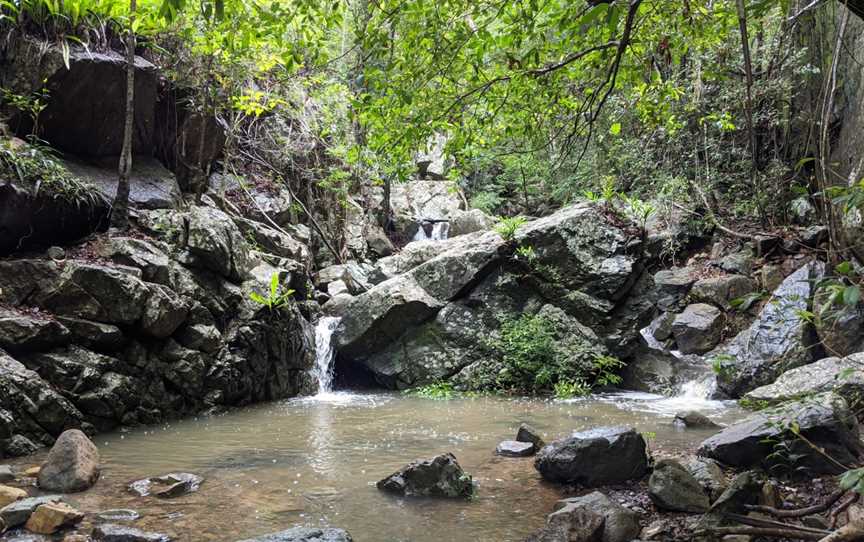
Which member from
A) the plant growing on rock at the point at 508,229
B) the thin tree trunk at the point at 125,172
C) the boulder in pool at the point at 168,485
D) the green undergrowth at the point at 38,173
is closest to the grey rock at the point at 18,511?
the boulder in pool at the point at 168,485

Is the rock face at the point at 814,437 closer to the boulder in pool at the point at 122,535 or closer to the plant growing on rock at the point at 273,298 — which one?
the boulder in pool at the point at 122,535

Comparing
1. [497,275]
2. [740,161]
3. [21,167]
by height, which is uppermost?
[740,161]

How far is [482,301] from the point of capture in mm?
12219

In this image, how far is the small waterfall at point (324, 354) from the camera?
37.9 feet

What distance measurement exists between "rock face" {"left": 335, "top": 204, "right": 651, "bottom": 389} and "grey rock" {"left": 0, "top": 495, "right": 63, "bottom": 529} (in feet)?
24.6

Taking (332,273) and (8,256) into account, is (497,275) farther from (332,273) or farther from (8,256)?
(8,256)

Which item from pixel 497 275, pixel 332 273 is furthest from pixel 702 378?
pixel 332 273

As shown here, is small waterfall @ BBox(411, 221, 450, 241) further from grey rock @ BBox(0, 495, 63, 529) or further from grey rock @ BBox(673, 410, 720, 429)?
grey rock @ BBox(0, 495, 63, 529)

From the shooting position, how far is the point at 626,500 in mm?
4711

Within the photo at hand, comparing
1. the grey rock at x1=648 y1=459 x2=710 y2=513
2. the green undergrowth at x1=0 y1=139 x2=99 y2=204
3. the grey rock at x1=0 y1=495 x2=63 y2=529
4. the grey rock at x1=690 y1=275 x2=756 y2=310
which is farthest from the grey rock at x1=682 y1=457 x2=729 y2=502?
the grey rock at x1=690 y1=275 x2=756 y2=310

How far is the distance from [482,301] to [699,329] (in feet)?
16.2

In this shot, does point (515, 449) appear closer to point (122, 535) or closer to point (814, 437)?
point (814, 437)

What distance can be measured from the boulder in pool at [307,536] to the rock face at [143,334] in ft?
13.7

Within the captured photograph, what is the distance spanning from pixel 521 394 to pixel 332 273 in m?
6.23
